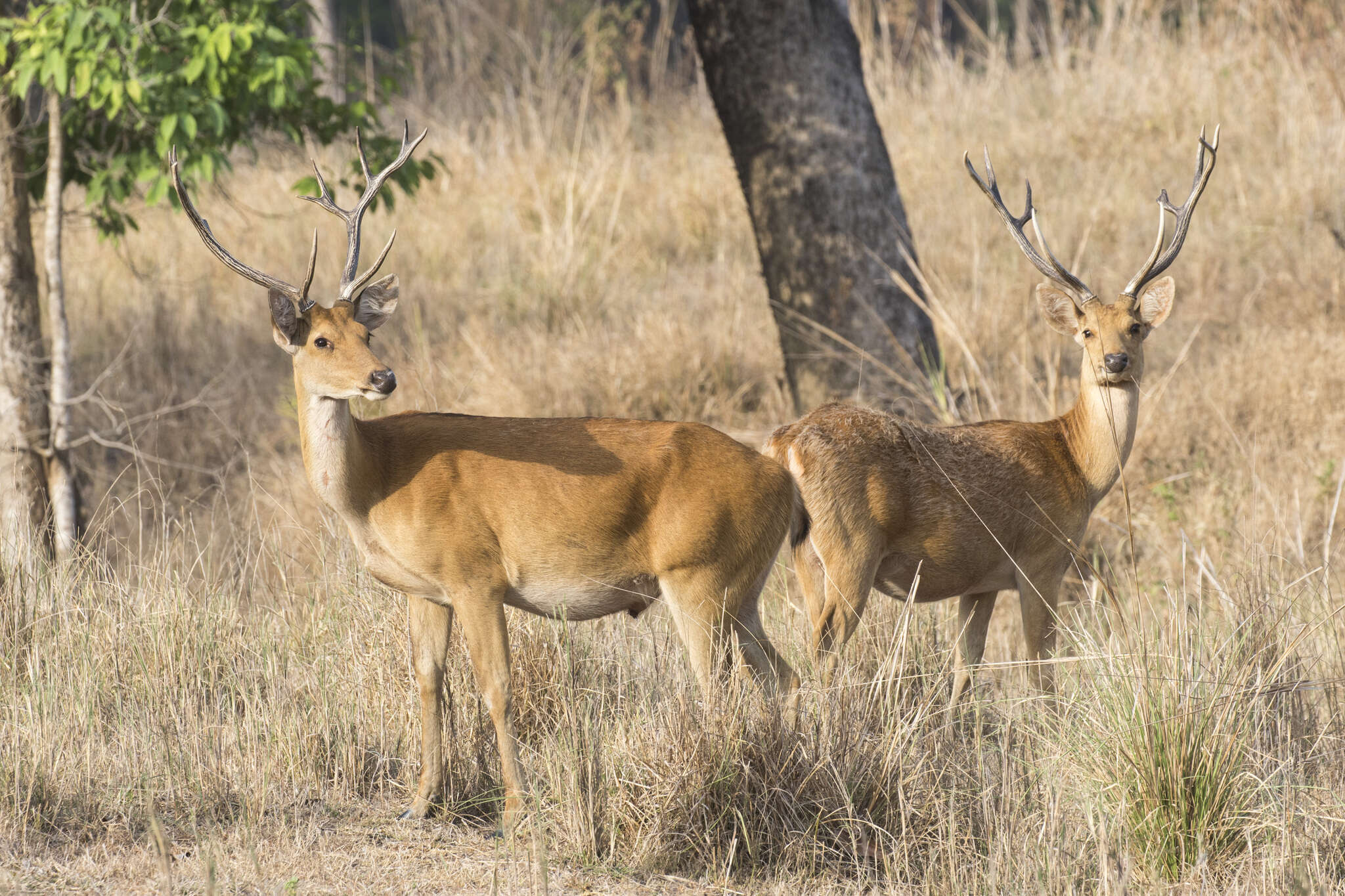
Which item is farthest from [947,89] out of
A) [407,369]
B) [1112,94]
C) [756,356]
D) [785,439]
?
[785,439]

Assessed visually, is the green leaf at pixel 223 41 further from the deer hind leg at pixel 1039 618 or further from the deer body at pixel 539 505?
the deer hind leg at pixel 1039 618

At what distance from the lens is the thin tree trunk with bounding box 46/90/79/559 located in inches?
301

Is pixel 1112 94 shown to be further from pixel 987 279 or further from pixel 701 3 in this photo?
pixel 701 3

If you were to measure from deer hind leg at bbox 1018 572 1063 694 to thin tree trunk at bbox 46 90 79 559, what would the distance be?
5079mm

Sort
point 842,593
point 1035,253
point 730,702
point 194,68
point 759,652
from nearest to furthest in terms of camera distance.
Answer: point 730,702, point 759,652, point 842,593, point 1035,253, point 194,68

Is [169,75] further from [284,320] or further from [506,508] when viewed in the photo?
[506,508]

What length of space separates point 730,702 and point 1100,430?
7.56 feet

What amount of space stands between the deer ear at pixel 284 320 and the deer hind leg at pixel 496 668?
97 centimetres

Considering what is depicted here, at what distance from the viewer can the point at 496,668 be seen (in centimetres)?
437

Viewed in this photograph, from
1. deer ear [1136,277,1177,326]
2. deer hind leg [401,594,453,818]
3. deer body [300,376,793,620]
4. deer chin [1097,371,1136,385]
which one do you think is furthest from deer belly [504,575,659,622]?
deer ear [1136,277,1177,326]

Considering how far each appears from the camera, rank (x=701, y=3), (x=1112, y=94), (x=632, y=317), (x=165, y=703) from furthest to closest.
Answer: (x=1112, y=94), (x=632, y=317), (x=701, y=3), (x=165, y=703)

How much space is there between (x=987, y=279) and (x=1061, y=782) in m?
6.46

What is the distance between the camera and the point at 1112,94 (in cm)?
1359

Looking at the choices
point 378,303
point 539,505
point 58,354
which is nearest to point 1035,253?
point 539,505
